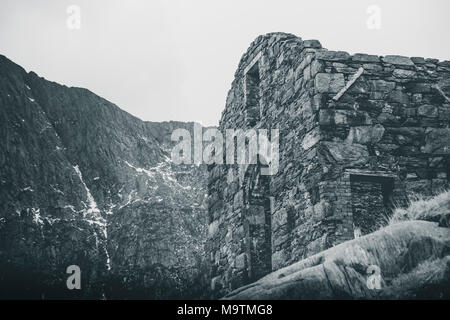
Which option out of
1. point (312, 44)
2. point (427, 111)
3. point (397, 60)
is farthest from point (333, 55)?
point (427, 111)

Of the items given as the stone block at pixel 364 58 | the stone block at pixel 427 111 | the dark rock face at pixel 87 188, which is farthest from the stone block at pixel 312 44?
the dark rock face at pixel 87 188

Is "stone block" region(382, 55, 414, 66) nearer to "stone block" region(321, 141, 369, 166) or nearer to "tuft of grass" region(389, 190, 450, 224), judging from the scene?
"stone block" region(321, 141, 369, 166)

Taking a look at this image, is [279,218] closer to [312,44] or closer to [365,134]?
[365,134]

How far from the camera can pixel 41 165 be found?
48.1 metres

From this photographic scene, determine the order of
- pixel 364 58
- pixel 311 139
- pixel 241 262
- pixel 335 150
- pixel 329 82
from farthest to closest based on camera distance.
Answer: pixel 241 262 < pixel 364 58 < pixel 329 82 < pixel 311 139 < pixel 335 150

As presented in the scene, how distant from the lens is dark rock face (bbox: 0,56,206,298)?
40.1m

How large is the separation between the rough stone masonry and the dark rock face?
74.1 ft

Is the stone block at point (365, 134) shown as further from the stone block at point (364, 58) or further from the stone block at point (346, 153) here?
the stone block at point (364, 58)

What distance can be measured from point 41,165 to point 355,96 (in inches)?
1658

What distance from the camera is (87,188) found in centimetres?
4969

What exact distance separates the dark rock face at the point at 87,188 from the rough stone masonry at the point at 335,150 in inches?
889

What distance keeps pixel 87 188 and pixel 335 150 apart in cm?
4282

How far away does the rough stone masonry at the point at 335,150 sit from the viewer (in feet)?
28.3

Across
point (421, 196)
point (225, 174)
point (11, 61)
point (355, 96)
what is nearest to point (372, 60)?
point (355, 96)
